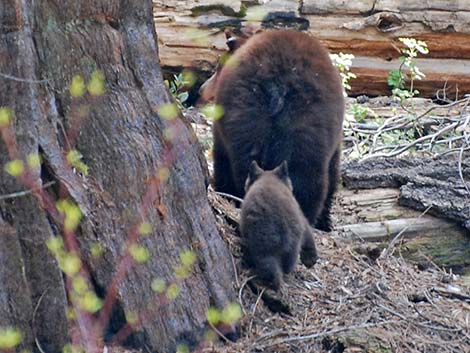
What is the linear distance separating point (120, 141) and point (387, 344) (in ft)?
5.68

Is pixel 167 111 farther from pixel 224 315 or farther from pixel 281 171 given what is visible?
pixel 281 171

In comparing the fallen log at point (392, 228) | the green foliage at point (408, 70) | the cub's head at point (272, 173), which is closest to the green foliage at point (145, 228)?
the cub's head at point (272, 173)

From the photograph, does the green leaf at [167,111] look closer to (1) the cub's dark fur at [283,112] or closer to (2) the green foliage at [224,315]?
(2) the green foliage at [224,315]

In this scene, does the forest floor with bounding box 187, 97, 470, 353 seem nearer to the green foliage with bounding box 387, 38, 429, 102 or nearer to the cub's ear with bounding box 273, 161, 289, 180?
the cub's ear with bounding box 273, 161, 289, 180

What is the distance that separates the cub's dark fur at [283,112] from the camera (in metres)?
6.80

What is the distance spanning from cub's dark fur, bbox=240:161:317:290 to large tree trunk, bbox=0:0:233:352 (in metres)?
0.31

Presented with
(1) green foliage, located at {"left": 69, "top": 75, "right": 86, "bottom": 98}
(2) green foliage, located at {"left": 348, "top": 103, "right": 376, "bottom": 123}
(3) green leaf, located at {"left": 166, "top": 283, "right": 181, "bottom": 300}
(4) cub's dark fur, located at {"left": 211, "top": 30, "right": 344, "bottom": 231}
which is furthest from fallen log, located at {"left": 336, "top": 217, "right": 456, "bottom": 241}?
(2) green foliage, located at {"left": 348, "top": 103, "right": 376, "bottom": 123}

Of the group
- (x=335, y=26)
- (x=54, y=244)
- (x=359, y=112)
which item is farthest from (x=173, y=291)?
(x=335, y=26)

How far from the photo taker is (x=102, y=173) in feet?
16.4

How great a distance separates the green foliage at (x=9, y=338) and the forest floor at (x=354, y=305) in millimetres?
1091

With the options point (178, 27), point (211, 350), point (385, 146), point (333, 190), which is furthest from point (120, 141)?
point (178, 27)

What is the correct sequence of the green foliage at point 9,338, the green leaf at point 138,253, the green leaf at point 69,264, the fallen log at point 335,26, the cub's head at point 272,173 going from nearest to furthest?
the green foliage at point 9,338
the green leaf at point 69,264
the green leaf at point 138,253
the cub's head at point 272,173
the fallen log at point 335,26

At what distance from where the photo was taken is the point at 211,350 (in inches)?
205

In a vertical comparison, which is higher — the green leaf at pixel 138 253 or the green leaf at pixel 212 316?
the green leaf at pixel 138 253
